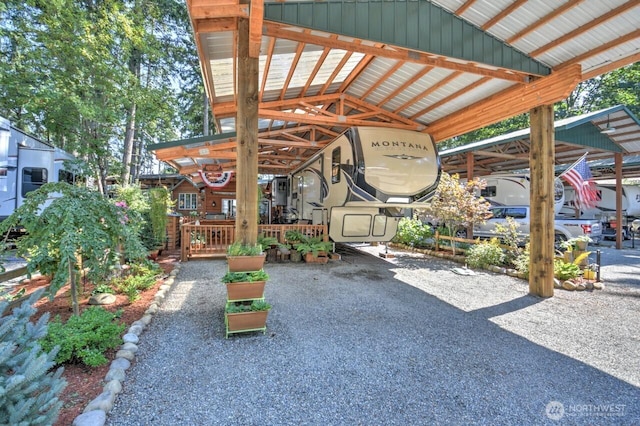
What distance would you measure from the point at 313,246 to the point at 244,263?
4.44 m

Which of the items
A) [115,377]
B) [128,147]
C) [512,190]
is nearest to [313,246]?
[115,377]

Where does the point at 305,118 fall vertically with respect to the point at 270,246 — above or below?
above

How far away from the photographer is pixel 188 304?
461 cm

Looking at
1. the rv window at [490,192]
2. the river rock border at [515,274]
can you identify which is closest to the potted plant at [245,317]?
the river rock border at [515,274]

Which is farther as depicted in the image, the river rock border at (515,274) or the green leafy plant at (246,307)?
the river rock border at (515,274)

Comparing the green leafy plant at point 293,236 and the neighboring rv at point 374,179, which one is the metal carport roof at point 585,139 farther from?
the green leafy plant at point 293,236

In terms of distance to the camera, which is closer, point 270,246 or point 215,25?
point 215,25

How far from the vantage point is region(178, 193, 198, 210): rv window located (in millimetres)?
21422

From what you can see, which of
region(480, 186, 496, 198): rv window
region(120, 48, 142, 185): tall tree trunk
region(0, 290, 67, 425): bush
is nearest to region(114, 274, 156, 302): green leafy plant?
region(0, 290, 67, 425): bush

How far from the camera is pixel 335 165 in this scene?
7641mm

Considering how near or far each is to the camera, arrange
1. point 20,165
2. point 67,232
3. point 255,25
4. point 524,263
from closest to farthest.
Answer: point 67,232 < point 255,25 < point 524,263 < point 20,165

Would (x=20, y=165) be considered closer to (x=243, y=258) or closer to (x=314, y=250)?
(x=314, y=250)

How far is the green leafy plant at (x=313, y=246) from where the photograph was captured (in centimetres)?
801

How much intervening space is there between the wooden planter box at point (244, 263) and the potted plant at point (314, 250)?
4249 mm
